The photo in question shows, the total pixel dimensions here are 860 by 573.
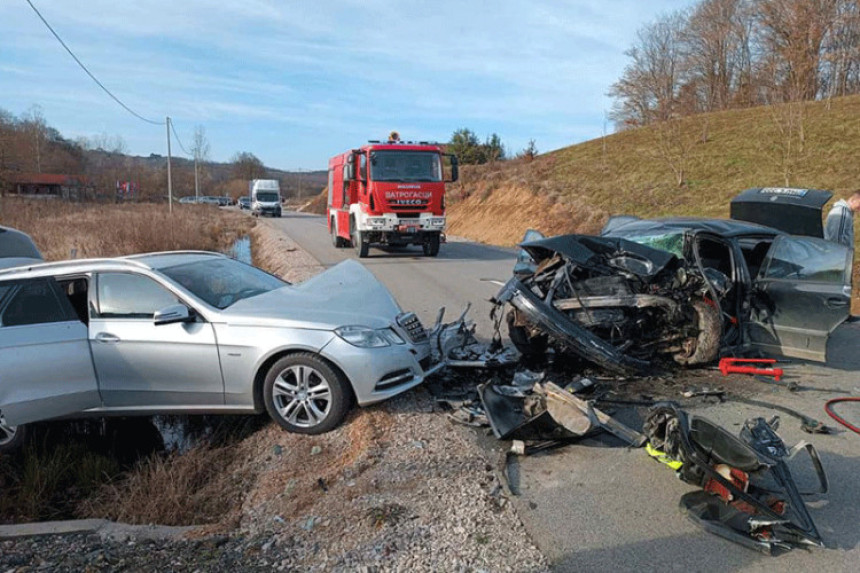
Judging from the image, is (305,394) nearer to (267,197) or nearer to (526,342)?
(526,342)

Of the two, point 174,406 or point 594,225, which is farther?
point 594,225

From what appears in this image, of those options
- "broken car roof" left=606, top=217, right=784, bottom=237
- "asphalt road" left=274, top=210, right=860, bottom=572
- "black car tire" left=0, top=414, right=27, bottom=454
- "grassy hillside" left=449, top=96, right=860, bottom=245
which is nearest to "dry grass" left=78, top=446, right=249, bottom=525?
"black car tire" left=0, top=414, right=27, bottom=454

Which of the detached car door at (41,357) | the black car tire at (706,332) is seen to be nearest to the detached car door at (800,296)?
the black car tire at (706,332)

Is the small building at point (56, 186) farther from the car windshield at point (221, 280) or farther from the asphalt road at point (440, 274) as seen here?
the car windshield at point (221, 280)

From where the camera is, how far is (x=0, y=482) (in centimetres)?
493

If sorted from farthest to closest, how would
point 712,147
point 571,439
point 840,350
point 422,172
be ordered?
point 712,147 → point 422,172 → point 840,350 → point 571,439

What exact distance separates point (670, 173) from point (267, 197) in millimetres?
30682

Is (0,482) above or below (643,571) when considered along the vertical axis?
below

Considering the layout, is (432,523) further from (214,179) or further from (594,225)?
(214,179)

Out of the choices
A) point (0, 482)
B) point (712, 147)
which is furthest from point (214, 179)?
point (0, 482)

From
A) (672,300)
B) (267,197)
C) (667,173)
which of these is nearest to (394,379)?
(672,300)

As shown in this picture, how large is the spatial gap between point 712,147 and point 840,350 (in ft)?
82.9

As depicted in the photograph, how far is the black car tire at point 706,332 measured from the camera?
18.1 feet

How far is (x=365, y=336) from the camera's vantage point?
4.62 m
